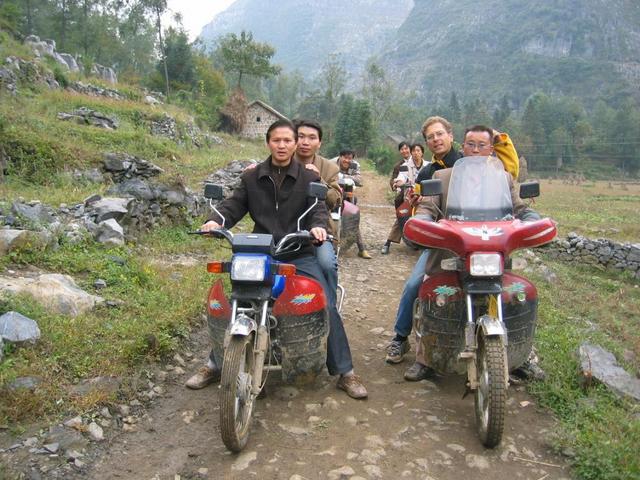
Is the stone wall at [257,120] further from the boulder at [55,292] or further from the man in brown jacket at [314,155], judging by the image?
the boulder at [55,292]

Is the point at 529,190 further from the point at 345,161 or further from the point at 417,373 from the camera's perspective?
the point at 345,161

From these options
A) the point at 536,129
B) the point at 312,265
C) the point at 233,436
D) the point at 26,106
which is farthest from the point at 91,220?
the point at 536,129

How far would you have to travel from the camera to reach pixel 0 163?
9.28 meters

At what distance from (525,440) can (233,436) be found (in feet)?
6.26

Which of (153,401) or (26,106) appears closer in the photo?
(153,401)

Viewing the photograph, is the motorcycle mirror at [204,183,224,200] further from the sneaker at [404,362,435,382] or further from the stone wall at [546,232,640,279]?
the stone wall at [546,232,640,279]

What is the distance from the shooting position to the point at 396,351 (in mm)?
4676

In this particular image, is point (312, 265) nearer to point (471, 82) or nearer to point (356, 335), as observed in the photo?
point (356, 335)

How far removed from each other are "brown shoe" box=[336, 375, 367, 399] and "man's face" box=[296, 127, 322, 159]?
2650mm

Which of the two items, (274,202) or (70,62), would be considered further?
(70,62)

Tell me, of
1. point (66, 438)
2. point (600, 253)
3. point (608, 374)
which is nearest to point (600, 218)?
point (600, 253)

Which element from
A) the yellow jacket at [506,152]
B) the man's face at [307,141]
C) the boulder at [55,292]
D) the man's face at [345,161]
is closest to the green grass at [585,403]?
the yellow jacket at [506,152]

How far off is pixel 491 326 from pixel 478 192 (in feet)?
3.38

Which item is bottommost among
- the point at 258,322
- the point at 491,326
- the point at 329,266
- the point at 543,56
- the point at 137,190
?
the point at 258,322
